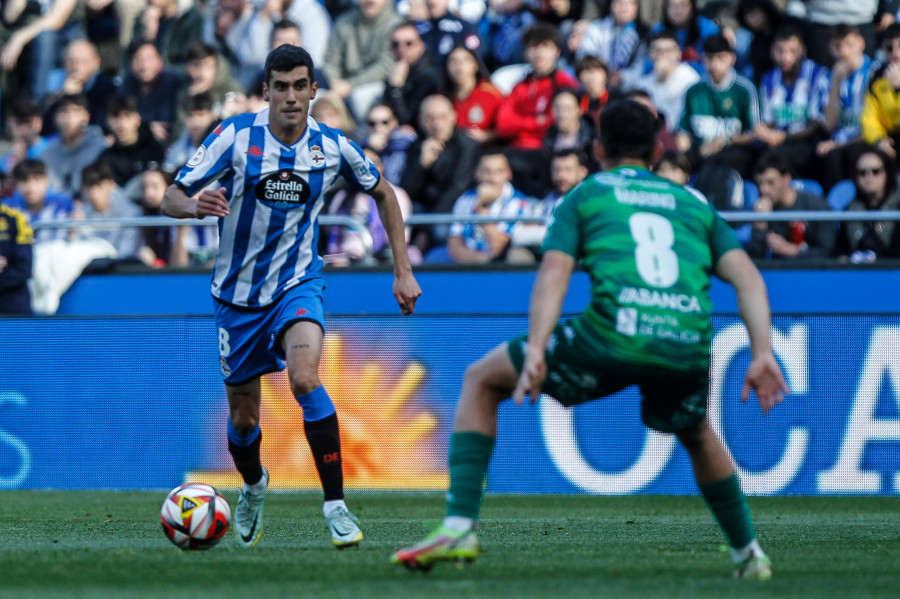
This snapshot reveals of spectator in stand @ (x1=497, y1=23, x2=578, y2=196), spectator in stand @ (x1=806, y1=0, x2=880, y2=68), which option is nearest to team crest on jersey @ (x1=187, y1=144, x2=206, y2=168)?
spectator in stand @ (x1=497, y1=23, x2=578, y2=196)

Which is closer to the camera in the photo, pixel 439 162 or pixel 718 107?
pixel 718 107

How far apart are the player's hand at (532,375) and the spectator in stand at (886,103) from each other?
7620 mm

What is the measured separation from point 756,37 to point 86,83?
7246 millimetres

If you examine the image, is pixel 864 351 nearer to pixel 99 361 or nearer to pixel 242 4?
pixel 99 361

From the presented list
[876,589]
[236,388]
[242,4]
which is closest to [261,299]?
[236,388]

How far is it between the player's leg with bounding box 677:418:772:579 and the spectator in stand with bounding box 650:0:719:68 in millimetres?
8528

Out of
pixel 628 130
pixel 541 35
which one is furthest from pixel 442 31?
pixel 628 130

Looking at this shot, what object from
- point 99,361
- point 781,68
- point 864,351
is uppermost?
point 781,68

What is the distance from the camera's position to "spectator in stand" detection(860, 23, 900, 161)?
11336 millimetres

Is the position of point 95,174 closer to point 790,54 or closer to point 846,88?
point 790,54

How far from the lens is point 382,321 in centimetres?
1029

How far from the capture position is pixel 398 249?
21.6ft

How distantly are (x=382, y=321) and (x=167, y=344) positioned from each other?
Result: 1626mm

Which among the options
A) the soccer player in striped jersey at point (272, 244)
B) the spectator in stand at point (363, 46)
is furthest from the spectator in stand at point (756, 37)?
the soccer player in striped jersey at point (272, 244)
